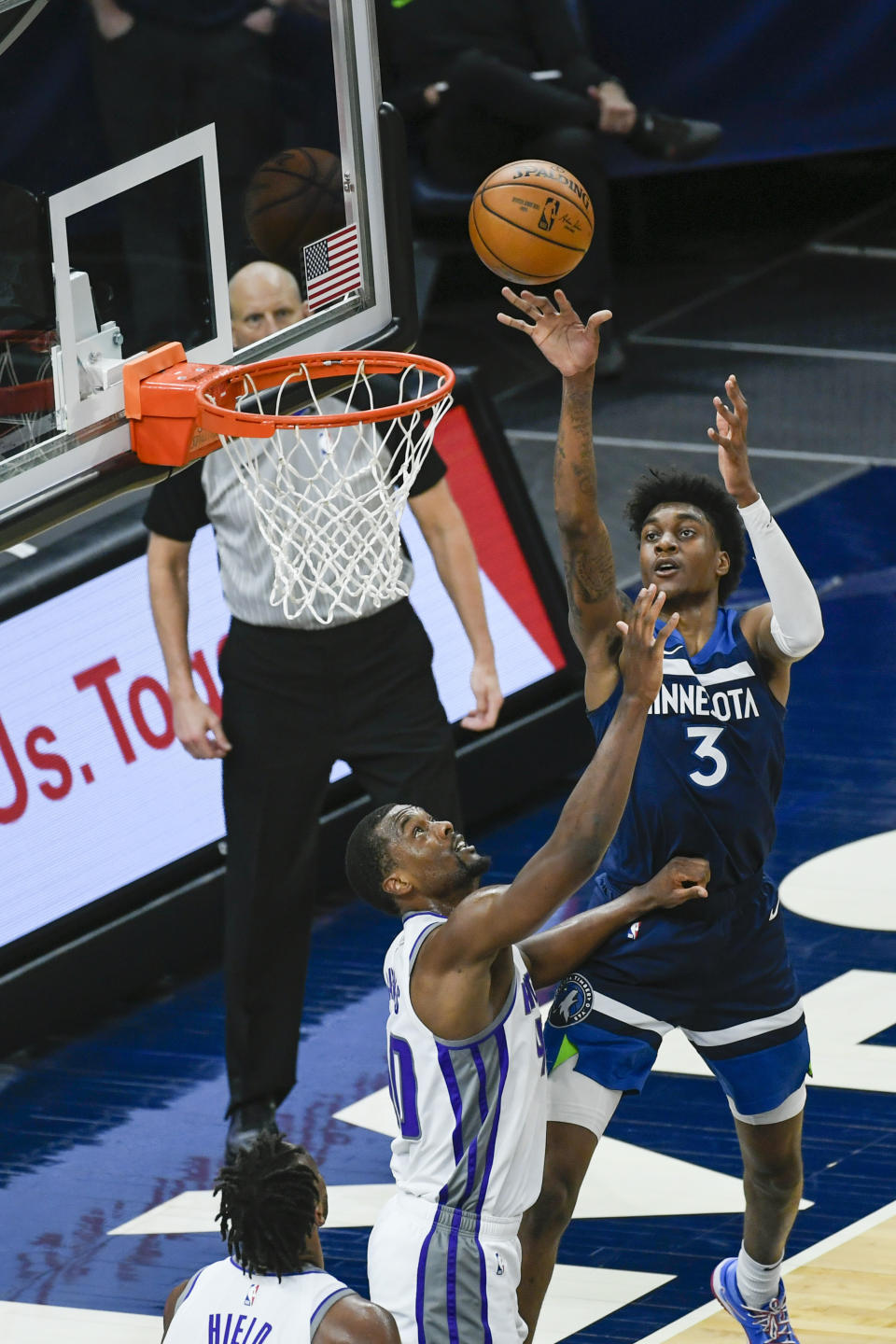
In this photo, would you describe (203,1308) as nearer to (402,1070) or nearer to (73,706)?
(402,1070)

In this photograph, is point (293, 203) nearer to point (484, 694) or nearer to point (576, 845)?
point (484, 694)

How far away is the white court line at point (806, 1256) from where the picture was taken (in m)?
5.80

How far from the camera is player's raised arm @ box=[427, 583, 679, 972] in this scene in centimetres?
455

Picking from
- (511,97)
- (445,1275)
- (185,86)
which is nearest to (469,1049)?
(445,1275)

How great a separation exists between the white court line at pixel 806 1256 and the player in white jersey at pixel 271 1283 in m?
1.66

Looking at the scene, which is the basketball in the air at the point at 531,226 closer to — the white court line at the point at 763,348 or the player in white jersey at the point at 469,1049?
the player in white jersey at the point at 469,1049

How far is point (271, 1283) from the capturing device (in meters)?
4.31

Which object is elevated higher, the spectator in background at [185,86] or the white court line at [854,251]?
the spectator in background at [185,86]

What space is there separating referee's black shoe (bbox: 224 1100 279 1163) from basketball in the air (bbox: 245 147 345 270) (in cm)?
246

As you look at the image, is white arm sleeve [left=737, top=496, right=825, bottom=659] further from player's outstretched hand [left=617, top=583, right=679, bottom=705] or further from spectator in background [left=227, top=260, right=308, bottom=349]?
spectator in background [left=227, top=260, right=308, bottom=349]

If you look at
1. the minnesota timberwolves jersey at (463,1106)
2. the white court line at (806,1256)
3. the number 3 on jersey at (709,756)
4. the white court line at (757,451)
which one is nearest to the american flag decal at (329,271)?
the number 3 on jersey at (709,756)

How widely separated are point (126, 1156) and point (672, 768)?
241 cm

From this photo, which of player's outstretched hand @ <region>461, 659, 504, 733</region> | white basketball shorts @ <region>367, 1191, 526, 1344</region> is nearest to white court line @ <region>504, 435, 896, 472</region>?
player's outstretched hand @ <region>461, 659, 504, 733</region>

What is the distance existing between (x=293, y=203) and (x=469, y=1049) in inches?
100
